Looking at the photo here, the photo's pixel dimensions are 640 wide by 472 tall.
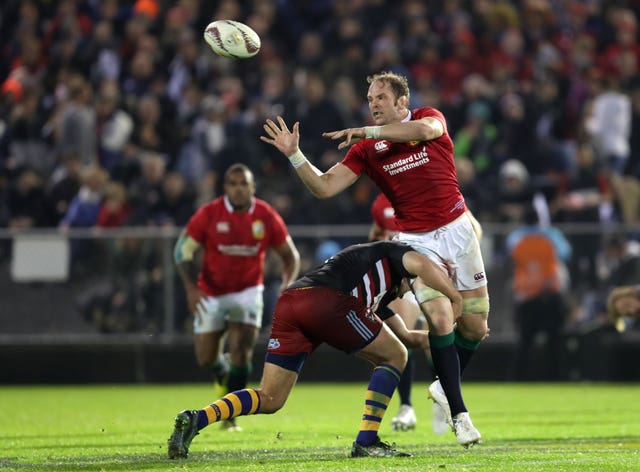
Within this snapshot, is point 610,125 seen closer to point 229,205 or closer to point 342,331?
point 229,205

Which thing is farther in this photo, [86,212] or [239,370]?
[86,212]

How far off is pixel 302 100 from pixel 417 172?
33.9 ft

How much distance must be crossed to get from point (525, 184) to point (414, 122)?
952cm

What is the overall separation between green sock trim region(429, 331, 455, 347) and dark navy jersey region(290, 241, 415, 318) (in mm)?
714

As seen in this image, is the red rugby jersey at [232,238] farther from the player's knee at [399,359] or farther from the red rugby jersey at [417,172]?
the player's knee at [399,359]

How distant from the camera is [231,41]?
34.9 ft

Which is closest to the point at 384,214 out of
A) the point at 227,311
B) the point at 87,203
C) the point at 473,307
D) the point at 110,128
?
the point at 227,311

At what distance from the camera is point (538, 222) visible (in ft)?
59.3

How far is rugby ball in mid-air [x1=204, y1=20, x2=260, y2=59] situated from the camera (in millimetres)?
10602

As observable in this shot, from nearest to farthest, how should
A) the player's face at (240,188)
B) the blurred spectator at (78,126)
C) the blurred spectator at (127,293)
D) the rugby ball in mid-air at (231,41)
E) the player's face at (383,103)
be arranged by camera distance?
the player's face at (383,103) → the rugby ball in mid-air at (231,41) → the player's face at (240,188) → the blurred spectator at (127,293) → the blurred spectator at (78,126)

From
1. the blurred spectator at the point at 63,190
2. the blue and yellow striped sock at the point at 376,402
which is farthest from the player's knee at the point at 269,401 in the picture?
the blurred spectator at the point at 63,190

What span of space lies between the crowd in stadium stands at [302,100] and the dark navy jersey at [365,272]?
1013cm

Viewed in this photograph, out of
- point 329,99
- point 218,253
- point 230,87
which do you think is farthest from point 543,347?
point 218,253

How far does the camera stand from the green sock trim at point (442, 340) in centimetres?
893
